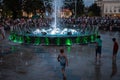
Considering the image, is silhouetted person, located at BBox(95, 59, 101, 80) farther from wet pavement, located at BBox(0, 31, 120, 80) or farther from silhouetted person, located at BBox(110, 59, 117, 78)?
silhouetted person, located at BBox(110, 59, 117, 78)

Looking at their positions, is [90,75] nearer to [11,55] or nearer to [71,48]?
[11,55]

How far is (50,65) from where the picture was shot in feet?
54.6

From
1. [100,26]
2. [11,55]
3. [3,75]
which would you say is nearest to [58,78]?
[3,75]

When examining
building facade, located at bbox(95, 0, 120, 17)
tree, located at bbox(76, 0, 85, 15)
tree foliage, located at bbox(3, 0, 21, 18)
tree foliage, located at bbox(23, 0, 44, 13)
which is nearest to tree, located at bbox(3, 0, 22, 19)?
tree foliage, located at bbox(3, 0, 21, 18)

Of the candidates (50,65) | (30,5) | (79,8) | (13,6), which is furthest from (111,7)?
(50,65)

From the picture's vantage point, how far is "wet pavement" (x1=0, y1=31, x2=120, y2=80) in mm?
14023

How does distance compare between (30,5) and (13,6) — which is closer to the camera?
(13,6)

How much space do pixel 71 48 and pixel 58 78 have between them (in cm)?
998

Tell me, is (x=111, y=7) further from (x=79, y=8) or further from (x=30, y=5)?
(x=30, y=5)

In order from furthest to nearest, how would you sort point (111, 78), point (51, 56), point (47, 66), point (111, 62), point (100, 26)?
point (100, 26) → point (51, 56) → point (111, 62) → point (47, 66) → point (111, 78)

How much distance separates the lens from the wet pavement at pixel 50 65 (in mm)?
14023

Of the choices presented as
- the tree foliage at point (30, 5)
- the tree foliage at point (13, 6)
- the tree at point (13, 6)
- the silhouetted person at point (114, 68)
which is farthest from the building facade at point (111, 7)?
the silhouetted person at point (114, 68)

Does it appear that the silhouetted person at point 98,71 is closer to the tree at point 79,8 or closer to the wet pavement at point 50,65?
the wet pavement at point 50,65

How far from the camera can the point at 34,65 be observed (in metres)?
16.7
